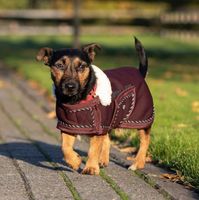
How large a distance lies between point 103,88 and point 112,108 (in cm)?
24

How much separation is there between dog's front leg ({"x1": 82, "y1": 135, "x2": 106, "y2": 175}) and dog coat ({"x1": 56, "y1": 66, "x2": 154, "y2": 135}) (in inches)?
3.4

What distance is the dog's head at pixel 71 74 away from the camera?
659cm

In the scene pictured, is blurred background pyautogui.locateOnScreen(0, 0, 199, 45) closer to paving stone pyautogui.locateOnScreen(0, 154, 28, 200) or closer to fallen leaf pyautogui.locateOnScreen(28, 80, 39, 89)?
fallen leaf pyautogui.locateOnScreen(28, 80, 39, 89)

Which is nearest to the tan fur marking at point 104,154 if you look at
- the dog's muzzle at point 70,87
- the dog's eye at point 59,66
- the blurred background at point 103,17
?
the dog's muzzle at point 70,87

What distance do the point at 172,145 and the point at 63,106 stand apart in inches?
55.5

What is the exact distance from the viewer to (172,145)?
24.6 feet

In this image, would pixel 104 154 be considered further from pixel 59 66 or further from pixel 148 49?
pixel 148 49

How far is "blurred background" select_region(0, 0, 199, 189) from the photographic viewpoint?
791cm

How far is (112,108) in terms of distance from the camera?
22.6 ft

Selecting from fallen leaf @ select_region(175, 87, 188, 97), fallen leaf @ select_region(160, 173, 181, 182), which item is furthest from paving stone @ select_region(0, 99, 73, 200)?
fallen leaf @ select_region(175, 87, 188, 97)

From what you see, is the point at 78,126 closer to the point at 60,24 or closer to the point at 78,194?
the point at 78,194

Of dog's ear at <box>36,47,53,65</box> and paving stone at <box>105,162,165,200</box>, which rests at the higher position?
dog's ear at <box>36,47,53,65</box>

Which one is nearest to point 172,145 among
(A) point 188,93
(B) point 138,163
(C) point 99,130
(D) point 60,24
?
(B) point 138,163

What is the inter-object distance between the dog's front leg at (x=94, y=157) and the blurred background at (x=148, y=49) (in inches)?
30.4
